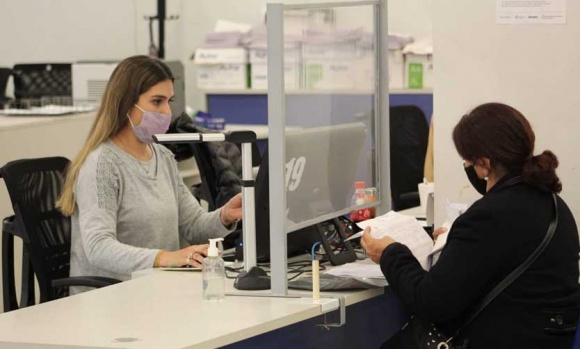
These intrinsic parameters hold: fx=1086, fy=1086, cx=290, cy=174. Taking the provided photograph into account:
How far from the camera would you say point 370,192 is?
339 centimetres

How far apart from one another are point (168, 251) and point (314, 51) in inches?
30.5

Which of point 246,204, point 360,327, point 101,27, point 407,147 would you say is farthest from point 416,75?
point 246,204

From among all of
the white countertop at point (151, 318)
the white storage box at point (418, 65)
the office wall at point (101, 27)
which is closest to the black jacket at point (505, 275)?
the white countertop at point (151, 318)

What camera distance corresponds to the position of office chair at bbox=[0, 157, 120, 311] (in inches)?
130

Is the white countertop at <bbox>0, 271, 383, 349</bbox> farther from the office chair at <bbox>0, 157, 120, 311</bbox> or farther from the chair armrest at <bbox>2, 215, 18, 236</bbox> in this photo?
the chair armrest at <bbox>2, 215, 18, 236</bbox>

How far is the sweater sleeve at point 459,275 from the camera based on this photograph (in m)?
2.54

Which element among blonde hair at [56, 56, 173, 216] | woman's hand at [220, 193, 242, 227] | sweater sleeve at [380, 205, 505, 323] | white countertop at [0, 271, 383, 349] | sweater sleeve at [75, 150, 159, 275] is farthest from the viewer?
woman's hand at [220, 193, 242, 227]

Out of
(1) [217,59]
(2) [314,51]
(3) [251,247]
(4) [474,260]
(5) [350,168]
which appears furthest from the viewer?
(1) [217,59]

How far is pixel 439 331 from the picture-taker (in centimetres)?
271

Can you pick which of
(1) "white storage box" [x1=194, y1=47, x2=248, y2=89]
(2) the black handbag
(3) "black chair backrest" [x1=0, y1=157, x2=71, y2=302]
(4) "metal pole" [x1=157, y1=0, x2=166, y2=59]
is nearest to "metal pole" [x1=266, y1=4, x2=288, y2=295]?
(2) the black handbag

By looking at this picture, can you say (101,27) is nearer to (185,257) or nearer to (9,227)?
(9,227)

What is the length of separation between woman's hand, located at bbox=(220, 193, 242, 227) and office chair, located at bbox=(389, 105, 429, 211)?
189 cm

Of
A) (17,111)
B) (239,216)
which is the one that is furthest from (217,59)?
(239,216)

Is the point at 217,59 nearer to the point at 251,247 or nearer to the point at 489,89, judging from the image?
the point at 489,89
